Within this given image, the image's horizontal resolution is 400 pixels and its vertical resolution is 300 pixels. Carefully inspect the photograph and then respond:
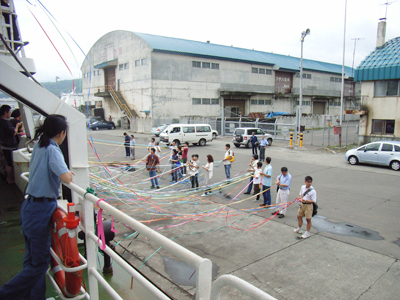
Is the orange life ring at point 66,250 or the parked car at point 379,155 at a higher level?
the orange life ring at point 66,250

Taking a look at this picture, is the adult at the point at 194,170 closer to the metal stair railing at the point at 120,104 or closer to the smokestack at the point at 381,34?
the smokestack at the point at 381,34

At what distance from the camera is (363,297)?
495cm

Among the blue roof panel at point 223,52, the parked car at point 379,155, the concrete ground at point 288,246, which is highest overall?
the blue roof panel at point 223,52

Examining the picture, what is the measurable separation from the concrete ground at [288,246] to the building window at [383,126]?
42.2ft

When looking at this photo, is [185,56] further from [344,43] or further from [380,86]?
[380,86]

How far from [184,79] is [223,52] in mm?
8991

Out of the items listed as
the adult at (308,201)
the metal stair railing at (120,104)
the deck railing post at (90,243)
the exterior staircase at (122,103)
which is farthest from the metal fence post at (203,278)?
the metal stair railing at (120,104)

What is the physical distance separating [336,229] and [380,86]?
19.9 meters

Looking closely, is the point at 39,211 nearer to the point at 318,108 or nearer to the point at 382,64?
the point at 382,64

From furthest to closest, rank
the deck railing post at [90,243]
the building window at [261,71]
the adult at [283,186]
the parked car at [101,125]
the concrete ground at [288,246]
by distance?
the building window at [261,71]
the parked car at [101,125]
the adult at [283,186]
the concrete ground at [288,246]
the deck railing post at [90,243]

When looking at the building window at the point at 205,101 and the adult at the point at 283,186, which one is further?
the building window at the point at 205,101

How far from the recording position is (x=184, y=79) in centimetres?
3916

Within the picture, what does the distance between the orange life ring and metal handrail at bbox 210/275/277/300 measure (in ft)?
5.67

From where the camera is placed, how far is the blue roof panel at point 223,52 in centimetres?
3816
